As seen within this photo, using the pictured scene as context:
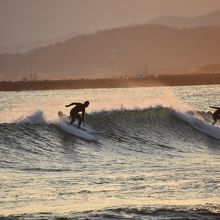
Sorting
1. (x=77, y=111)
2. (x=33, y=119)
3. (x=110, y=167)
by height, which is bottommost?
(x=110, y=167)

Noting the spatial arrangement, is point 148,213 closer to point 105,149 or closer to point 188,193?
point 188,193

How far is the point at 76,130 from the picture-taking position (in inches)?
1010

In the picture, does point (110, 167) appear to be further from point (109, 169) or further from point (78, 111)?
point (78, 111)

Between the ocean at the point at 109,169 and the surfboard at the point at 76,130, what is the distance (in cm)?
4

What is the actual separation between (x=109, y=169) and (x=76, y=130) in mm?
8710

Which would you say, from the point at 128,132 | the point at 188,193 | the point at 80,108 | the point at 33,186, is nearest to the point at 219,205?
the point at 188,193

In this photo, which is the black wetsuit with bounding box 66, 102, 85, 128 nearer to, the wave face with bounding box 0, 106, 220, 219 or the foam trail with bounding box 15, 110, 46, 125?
the wave face with bounding box 0, 106, 220, 219

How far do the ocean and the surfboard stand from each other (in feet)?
0.14

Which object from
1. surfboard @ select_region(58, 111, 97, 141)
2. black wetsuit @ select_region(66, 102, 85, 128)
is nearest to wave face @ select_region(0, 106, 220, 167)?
surfboard @ select_region(58, 111, 97, 141)

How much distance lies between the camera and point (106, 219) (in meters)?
11.1

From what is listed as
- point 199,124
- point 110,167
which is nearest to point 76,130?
point 110,167

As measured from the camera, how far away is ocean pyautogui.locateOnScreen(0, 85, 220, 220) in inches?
470

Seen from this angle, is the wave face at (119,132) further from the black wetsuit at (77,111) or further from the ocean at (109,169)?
the black wetsuit at (77,111)

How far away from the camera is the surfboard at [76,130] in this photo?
25.4 metres
